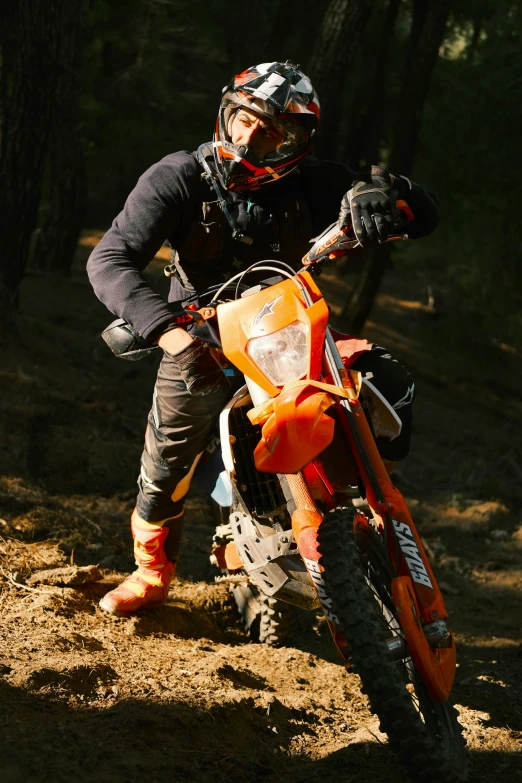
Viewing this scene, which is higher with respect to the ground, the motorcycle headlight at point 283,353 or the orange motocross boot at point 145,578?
the motorcycle headlight at point 283,353

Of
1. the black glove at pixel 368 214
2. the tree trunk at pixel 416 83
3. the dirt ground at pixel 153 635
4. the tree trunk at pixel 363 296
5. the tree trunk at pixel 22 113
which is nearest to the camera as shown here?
the dirt ground at pixel 153 635

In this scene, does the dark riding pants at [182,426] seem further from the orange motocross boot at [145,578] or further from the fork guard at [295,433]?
the fork guard at [295,433]

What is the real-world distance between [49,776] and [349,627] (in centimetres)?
98

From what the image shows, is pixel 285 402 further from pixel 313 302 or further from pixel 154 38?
pixel 154 38

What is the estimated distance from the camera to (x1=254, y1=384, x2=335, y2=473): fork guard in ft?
9.45

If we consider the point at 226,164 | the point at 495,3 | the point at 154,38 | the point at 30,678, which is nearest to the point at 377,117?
the point at 495,3

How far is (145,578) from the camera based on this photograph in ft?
14.7

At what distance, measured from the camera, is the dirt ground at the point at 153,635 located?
3.07 metres

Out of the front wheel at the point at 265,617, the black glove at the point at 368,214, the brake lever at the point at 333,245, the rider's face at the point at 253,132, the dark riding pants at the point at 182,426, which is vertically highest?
the rider's face at the point at 253,132

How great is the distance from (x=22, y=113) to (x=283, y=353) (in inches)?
212

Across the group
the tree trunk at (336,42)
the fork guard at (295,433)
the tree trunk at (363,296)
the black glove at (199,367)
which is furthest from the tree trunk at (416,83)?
the fork guard at (295,433)

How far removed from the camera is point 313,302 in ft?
10.6

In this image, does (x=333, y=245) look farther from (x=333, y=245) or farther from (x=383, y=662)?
(x=383, y=662)

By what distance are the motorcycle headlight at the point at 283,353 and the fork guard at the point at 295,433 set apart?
0.14 m
